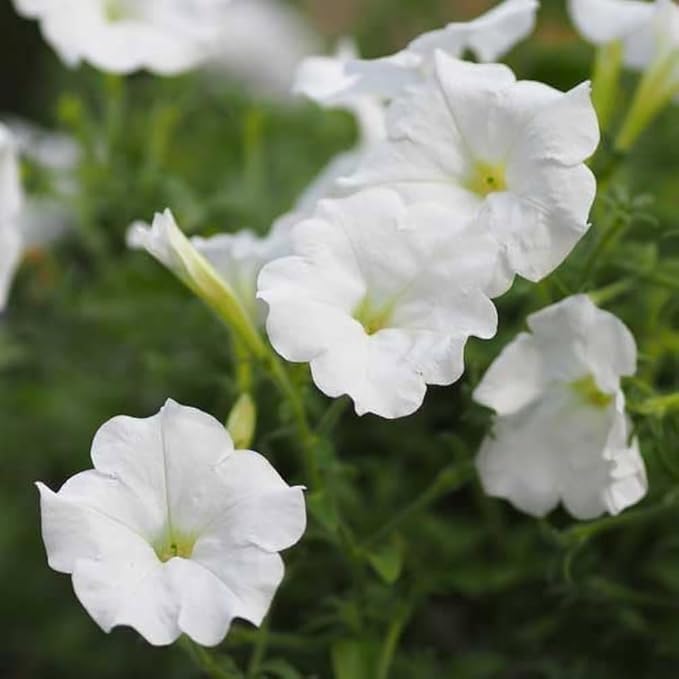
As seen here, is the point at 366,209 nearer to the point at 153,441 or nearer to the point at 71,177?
the point at 153,441

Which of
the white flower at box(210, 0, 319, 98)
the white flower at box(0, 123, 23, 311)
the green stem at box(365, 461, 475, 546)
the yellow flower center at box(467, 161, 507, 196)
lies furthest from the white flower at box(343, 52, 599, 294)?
the white flower at box(210, 0, 319, 98)

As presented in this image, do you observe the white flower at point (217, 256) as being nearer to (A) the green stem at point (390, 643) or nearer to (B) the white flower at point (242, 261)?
(B) the white flower at point (242, 261)

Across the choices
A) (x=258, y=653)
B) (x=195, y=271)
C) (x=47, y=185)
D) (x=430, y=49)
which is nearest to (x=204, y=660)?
(x=258, y=653)

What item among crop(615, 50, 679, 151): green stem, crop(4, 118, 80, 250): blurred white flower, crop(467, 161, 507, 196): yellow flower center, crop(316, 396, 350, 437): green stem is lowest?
crop(4, 118, 80, 250): blurred white flower

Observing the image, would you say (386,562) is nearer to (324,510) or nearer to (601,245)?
(324,510)

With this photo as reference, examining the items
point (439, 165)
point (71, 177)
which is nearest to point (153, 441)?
point (439, 165)

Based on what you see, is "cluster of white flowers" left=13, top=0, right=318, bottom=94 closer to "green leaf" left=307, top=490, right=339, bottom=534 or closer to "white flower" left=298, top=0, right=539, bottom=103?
"white flower" left=298, top=0, right=539, bottom=103
